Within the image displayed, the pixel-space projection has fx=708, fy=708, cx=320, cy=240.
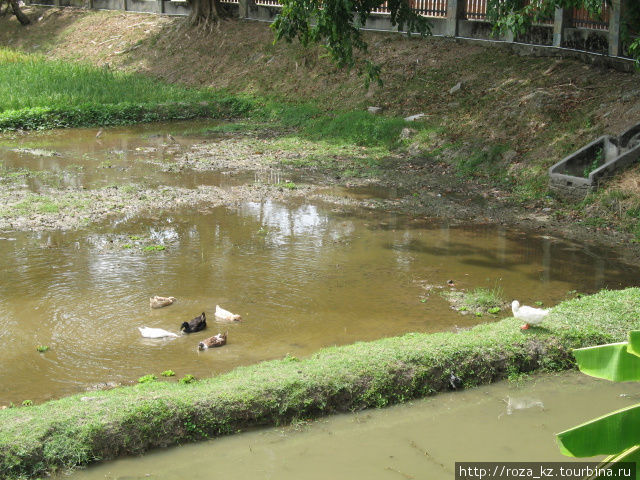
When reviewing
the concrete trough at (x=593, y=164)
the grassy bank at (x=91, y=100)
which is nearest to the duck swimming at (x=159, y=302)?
the concrete trough at (x=593, y=164)

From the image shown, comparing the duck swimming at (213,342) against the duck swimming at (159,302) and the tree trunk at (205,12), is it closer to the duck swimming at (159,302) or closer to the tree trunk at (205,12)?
the duck swimming at (159,302)

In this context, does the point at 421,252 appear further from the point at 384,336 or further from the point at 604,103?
the point at 604,103

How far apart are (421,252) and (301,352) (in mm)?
3353

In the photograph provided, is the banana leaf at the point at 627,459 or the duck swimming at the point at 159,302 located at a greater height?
the banana leaf at the point at 627,459

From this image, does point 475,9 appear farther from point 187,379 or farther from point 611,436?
point 611,436

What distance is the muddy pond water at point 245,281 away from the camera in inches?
253

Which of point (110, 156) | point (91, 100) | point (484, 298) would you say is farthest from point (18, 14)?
point (484, 298)

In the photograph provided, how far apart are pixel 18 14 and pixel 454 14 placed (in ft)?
69.5

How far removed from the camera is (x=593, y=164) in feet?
37.3

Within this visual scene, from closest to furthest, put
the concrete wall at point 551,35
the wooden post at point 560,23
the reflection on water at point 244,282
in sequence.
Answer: the reflection on water at point 244,282
the concrete wall at point 551,35
the wooden post at point 560,23

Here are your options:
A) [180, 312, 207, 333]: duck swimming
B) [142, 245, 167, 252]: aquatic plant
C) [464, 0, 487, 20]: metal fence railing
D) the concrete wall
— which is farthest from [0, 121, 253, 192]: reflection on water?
[464, 0, 487, 20]: metal fence railing

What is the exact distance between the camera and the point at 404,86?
1684 cm

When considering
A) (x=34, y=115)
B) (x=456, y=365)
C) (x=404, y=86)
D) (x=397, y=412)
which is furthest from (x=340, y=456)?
(x=34, y=115)

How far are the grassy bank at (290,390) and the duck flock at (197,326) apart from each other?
0.68 metres
